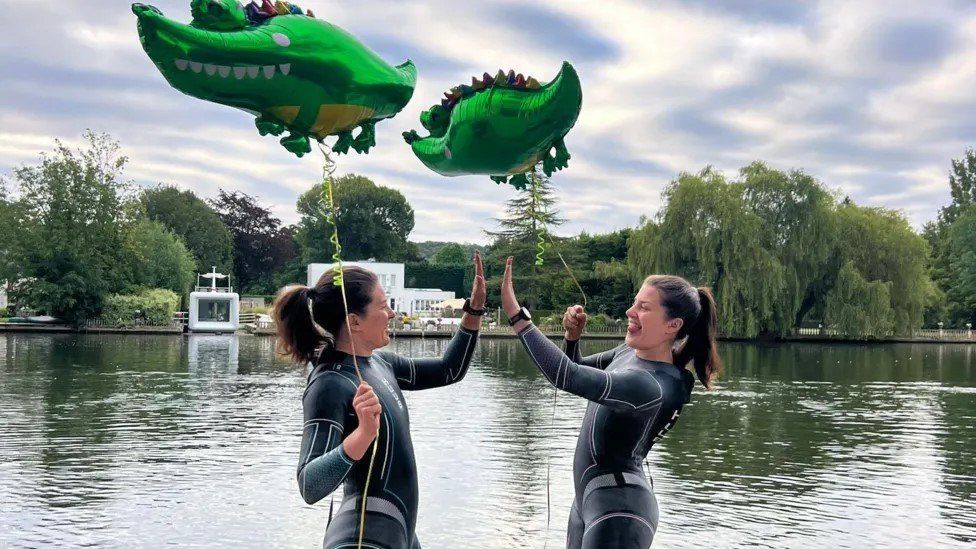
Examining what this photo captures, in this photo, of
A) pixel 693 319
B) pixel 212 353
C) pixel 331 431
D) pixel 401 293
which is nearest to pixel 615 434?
pixel 693 319

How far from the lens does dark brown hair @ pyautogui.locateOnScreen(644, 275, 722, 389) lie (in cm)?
392

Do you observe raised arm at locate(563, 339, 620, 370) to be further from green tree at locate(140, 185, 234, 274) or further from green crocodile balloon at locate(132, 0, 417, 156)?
green tree at locate(140, 185, 234, 274)

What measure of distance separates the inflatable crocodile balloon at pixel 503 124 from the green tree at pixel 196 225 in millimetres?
69327

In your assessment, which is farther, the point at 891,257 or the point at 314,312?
the point at 891,257

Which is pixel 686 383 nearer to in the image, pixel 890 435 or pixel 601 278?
pixel 890 435

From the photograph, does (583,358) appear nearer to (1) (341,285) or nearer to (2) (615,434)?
(2) (615,434)

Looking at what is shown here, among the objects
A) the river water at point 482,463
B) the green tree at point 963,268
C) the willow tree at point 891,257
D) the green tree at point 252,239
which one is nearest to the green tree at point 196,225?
the green tree at point 252,239

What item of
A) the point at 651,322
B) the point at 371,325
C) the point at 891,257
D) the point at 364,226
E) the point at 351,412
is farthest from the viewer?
the point at 364,226

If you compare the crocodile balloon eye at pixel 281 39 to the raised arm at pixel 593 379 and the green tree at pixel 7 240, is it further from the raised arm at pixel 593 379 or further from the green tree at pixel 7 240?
the green tree at pixel 7 240

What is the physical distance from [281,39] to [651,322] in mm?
1823

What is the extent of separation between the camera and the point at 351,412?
3.30 meters

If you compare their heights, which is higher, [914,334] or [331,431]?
Answer: [331,431]

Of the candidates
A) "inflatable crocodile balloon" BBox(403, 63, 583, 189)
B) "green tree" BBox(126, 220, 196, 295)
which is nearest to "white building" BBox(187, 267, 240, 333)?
"green tree" BBox(126, 220, 196, 295)

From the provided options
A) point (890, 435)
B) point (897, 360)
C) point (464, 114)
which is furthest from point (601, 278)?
point (464, 114)
